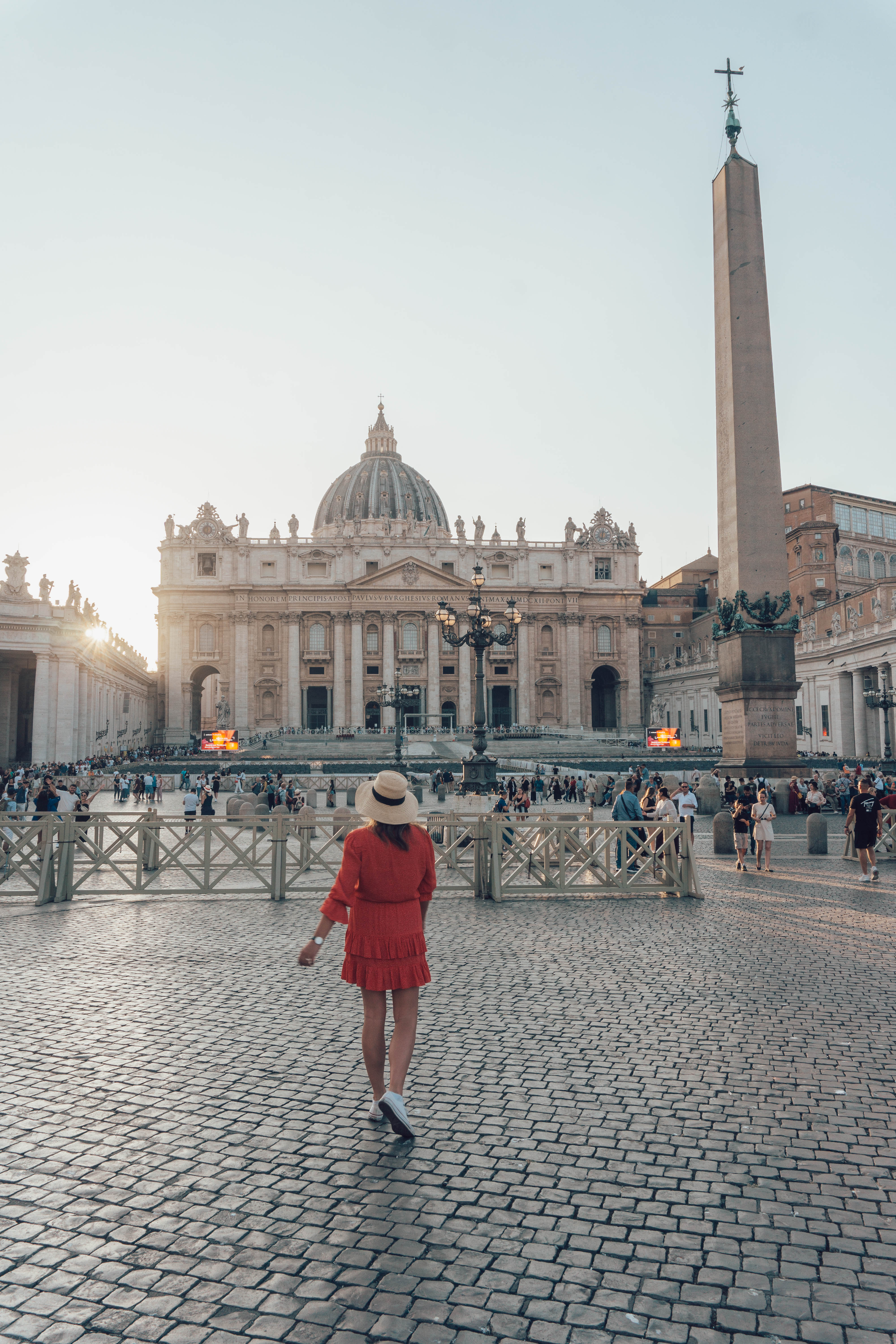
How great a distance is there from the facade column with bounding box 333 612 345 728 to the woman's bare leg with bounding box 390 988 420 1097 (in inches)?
2820

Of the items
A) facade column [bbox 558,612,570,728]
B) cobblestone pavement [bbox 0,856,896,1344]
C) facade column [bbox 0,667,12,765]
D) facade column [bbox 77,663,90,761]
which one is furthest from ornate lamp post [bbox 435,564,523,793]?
facade column [bbox 558,612,570,728]

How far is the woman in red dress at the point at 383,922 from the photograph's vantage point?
4.29 metres

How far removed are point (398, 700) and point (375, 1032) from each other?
3855 cm

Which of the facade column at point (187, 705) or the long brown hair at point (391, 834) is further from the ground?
the facade column at point (187, 705)

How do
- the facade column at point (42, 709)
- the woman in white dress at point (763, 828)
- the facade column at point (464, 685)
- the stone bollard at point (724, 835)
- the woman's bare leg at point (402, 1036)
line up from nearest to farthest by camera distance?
1. the woman's bare leg at point (402, 1036)
2. the woman in white dress at point (763, 828)
3. the stone bollard at point (724, 835)
4. the facade column at point (42, 709)
5. the facade column at point (464, 685)

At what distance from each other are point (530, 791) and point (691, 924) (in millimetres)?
19115

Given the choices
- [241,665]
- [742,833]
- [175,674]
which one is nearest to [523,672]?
[241,665]

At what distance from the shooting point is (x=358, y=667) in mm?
75875

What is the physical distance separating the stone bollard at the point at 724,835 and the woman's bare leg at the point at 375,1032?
11.9 metres

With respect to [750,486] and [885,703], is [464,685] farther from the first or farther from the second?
[750,486]

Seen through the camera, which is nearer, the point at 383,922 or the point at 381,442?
the point at 383,922

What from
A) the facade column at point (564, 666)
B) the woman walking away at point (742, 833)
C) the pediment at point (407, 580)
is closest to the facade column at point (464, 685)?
the pediment at point (407, 580)

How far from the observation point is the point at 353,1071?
201 inches

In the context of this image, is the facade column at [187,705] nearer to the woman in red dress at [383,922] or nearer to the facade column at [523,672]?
the facade column at [523,672]
